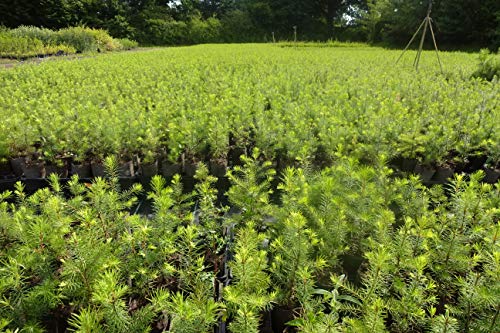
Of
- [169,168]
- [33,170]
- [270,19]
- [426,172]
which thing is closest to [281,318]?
[169,168]

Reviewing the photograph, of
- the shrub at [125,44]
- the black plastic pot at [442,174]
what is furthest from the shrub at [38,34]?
the black plastic pot at [442,174]

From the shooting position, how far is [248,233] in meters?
1.88

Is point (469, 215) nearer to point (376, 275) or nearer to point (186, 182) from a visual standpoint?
point (376, 275)

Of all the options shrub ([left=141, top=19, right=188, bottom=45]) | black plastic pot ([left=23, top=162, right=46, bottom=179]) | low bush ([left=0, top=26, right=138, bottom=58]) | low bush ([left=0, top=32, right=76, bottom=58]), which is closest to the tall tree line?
shrub ([left=141, top=19, right=188, bottom=45])

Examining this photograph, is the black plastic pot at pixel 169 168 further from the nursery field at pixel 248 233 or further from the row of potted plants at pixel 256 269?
the row of potted plants at pixel 256 269

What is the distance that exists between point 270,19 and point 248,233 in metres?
40.4

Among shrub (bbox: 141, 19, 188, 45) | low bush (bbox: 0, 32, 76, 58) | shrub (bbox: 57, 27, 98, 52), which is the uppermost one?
shrub (bbox: 141, 19, 188, 45)

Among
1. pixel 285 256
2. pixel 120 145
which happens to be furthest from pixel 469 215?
pixel 120 145

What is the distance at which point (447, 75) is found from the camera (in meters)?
9.40

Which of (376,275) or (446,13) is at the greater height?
(446,13)

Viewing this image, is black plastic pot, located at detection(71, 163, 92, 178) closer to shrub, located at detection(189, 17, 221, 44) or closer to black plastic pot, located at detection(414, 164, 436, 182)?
black plastic pot, located at detection(414, 164, 436, 182)

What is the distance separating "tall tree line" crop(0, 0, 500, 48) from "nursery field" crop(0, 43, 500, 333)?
25.2 m

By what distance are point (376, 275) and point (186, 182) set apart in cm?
303

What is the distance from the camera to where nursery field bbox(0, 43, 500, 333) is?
58.5 inches
